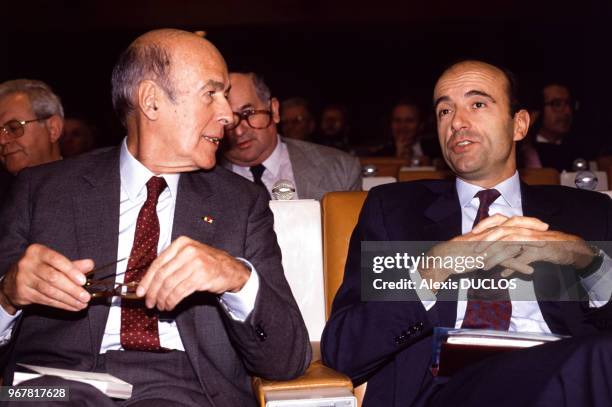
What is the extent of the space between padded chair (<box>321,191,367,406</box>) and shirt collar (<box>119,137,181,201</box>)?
56 cm

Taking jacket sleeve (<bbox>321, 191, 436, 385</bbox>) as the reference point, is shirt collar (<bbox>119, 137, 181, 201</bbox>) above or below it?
above

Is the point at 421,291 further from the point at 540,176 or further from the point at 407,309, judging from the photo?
the point at 540,176

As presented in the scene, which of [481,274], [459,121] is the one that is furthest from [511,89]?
[481,274]

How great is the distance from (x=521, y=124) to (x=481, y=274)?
2.10 feet

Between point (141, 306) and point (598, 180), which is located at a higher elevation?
point (598, 180)

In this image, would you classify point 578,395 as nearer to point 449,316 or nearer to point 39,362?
point 449,316

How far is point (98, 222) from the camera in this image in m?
2.02

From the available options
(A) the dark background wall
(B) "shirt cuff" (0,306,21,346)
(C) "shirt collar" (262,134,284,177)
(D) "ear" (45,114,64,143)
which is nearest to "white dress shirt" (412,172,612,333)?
(B) "shirt cuff" (0,306,21,346)

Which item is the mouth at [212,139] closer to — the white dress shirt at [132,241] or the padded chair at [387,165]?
the white dress shirt at [132,241]

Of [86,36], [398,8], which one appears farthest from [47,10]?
[398,8]

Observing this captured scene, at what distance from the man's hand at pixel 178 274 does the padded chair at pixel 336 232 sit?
815mm

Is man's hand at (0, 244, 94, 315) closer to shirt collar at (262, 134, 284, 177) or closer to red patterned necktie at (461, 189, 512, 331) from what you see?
red patterned necktie at (461, 189, 512, 331)

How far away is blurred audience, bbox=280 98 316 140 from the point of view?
25.9 ft

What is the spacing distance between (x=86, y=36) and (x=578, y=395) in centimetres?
960
